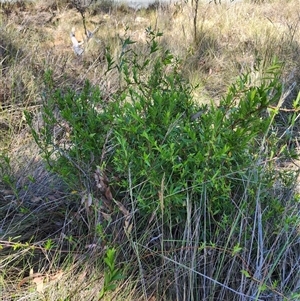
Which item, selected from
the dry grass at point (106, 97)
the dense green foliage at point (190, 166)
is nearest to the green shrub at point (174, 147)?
the dense green foliage at point (190, 166)

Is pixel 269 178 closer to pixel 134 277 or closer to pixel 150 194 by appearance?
pixel 150 194

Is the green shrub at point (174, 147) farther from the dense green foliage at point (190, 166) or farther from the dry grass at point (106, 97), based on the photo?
the dry grass at point (106, 97)

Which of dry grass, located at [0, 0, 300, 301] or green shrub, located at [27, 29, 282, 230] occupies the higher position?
green shrub, located at [27, 29, 282, 230]

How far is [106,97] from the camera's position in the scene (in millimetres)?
2334

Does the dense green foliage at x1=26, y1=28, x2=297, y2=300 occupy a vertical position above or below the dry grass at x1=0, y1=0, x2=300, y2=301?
above

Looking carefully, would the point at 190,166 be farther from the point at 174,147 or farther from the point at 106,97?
the point at 106,97

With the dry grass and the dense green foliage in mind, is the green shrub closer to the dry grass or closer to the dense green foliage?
the dense green foliage

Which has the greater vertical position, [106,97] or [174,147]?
[174,147]

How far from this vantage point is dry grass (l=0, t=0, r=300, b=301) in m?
1.39

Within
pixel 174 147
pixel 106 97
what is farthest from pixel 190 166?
pixel 106 97

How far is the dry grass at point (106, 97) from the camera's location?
139 cm

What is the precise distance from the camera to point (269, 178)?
159cm

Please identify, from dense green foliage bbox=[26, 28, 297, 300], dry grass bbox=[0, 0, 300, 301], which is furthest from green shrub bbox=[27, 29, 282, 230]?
dry grass bbox=[0, 0, 300, 301]

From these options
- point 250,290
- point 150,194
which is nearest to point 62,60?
point 150,194
